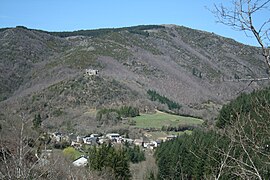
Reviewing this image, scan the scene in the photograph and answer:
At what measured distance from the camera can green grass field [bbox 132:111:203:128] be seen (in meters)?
54.7

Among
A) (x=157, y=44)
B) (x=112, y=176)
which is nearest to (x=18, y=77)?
(x=157, y=44)

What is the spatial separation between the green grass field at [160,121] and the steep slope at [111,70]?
7.11 m

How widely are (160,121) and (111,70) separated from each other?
118 feet

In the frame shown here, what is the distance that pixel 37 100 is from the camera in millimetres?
68500

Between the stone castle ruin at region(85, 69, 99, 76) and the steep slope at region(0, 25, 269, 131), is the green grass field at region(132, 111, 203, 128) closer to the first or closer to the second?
the steep slope at region(0, 25, 269, 131)

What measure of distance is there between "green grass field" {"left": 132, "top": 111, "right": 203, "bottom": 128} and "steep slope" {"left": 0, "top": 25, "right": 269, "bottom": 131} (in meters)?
7.11

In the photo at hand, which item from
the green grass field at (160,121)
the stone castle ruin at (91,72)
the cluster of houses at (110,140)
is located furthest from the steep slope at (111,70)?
the cluster of houses at (110,140)

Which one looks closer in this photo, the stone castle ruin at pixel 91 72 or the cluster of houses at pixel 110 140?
the cluster of houses at pixel 110 140

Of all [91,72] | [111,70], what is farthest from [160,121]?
[111,70]

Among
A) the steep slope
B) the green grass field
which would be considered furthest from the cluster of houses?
the steep slope

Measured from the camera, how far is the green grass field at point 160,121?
54719 mm

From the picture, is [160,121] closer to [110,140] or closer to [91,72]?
[110,140]

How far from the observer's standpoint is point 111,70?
88938 millimetres

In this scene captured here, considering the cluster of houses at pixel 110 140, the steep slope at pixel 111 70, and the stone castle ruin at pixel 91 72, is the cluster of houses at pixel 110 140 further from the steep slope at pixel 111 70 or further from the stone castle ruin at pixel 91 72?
the stone castle ruin at pixel 91 72
